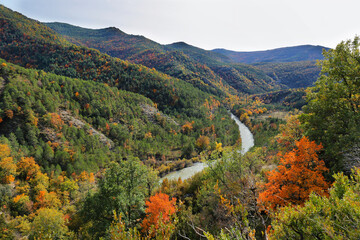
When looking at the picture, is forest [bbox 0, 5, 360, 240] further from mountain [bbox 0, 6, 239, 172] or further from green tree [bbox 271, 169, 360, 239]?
mountain [bbox 0, 6, 239, 172]

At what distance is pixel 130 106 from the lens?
146000mm

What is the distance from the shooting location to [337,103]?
21.5m

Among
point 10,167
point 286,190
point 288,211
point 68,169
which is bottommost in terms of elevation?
point 68,169

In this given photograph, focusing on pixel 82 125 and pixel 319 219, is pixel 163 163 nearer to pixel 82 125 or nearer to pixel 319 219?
pixel 82 125

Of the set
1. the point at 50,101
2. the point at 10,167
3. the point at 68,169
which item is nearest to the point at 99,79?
the point at 50,101

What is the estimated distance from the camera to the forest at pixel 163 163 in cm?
949

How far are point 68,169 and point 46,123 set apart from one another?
30.7 metres

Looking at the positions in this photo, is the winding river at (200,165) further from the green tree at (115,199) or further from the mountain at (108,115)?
the green tree at (115,199)

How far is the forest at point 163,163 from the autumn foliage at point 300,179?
0.12m

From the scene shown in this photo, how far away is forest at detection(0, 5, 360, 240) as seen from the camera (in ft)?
31.1

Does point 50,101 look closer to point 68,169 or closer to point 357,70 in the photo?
point 68,169

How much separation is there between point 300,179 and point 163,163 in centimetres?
8971

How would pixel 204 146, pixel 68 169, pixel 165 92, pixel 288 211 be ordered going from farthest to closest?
1. pixel 165 92
2. pixel 204 146
3. pixel 68 169
4. pixel 288 211

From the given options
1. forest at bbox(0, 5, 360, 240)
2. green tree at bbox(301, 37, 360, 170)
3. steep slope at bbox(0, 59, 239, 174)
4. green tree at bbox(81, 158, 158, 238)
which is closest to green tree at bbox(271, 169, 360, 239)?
forest at bbox(0, 5, 360, 240)
